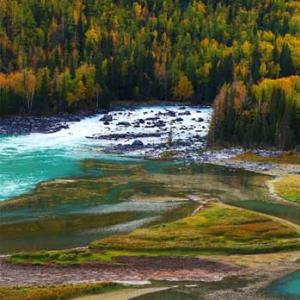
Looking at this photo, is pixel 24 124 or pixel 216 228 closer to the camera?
pixel 216 228

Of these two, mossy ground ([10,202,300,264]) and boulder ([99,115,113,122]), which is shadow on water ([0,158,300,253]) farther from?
boulder ([99,115,113,122])

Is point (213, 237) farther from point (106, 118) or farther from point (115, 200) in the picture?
point (106, 118)

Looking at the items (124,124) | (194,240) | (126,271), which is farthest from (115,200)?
(124,124)

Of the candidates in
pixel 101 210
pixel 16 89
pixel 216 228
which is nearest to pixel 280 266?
pixel 216 228

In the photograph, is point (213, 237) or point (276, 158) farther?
point (276, 158)

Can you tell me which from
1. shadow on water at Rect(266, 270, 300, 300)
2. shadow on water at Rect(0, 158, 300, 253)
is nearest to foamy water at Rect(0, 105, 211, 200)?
shadow on water at Rect(0, 158, 300, 253)

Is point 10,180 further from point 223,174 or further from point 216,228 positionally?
point 216,228
